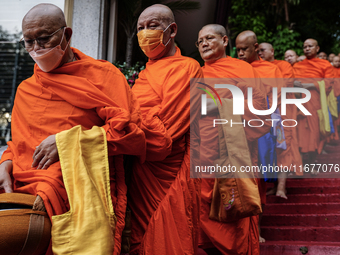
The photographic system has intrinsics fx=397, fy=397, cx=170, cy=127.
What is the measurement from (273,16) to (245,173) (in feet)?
33.6

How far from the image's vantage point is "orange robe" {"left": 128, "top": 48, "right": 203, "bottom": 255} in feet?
8.45

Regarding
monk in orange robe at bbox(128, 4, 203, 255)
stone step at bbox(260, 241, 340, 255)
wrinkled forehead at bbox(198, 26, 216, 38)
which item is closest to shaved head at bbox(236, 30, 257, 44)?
wrinkled forehead at bbox(198, 26, 216, 38)

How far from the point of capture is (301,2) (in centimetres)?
1312

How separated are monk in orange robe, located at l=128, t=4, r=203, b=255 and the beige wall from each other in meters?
7.00

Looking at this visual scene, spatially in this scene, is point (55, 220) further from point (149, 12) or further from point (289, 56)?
point (289, 56)

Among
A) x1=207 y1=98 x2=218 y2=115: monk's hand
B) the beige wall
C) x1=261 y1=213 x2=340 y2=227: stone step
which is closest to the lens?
x1=207 y1=98 x2=218 y2=115: monk's hand

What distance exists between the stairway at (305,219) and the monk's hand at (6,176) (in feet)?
9.89

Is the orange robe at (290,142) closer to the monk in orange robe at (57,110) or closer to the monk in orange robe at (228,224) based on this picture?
the monk in orange robe at (228,224)

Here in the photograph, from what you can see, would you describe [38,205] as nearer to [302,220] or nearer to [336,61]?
[302,220]

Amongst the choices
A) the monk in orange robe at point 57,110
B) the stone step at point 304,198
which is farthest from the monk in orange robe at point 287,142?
the monk in orange robe at point 57,110

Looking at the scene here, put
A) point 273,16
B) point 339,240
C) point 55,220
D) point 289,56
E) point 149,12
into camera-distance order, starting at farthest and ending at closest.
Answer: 1. point 273,16
2. point 289,56
3. point 339,240
4. point 149,12
5. point 55,220

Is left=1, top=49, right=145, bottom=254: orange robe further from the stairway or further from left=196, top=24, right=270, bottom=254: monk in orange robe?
the stairway

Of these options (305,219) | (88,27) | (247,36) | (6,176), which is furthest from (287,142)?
(6,176)

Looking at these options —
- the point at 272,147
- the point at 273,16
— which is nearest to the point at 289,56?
the point at 273,16
